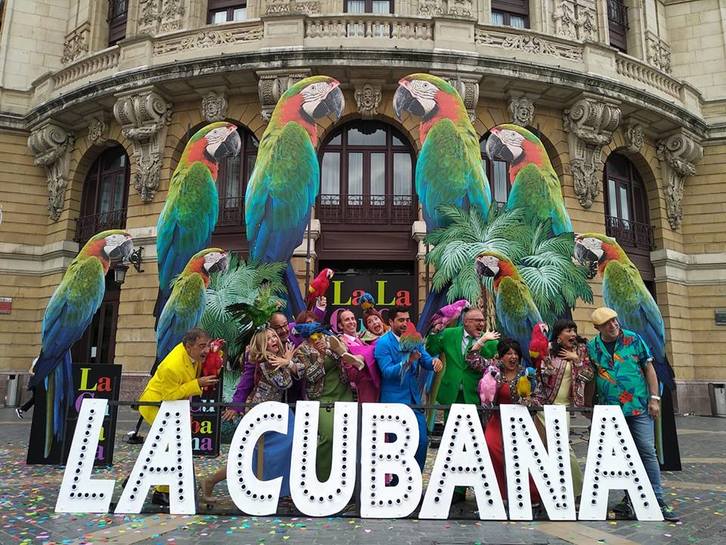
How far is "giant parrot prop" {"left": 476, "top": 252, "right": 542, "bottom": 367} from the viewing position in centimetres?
1080

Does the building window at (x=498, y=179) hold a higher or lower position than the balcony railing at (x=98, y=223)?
higher

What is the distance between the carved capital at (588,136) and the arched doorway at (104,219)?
44.7 feet

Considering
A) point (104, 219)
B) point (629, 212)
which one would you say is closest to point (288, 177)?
point (104, 219)

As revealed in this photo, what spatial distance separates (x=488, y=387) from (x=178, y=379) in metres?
3.10

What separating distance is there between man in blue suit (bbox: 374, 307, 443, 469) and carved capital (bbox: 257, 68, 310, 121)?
10.8 meters

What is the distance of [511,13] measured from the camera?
58.4ft

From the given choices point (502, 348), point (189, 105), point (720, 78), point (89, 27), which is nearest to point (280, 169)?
point (189, 105)

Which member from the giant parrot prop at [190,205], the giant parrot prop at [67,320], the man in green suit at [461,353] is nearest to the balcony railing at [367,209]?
the giant parrot prop at [190,205]

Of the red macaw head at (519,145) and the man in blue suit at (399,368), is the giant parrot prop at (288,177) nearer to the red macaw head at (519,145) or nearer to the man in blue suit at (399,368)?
the red macaw head at (519,145)

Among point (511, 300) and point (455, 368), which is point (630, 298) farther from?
point (455, 368)

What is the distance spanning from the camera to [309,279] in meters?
14.1

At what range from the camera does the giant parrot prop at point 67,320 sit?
303 inches

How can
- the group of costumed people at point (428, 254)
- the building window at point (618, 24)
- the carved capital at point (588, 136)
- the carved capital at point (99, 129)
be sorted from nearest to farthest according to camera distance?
the group of costumed people at point (428, 254), the carved capital at point (588, 136), the carved capital at point (99, 129), the building window at point (618, 24)

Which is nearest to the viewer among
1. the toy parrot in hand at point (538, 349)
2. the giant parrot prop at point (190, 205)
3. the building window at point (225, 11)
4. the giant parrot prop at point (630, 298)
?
the toy parrot in hand at point (538, 349)
